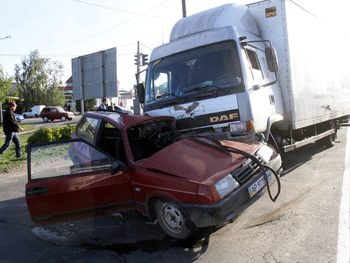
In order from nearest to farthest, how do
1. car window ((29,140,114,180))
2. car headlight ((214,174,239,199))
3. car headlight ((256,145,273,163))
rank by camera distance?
car headlight ((214,174,239,199))
car window ((29,140,114,180))
car headlight ((256,145,273,163))

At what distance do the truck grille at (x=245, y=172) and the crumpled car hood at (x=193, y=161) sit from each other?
0.07 meters

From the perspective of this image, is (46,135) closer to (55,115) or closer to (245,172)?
(245,172)

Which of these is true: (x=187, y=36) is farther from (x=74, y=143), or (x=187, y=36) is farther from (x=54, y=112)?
(x=54, y=112)

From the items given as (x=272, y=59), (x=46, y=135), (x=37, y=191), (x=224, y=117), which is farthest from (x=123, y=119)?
(x=46, y=135)

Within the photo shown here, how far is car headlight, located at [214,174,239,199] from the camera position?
131 inches

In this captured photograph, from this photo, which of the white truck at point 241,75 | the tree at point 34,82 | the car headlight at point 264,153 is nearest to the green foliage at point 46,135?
the white truck at point 241,75

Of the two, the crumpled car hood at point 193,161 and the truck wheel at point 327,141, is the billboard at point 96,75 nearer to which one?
the truck wheel at point 327,141

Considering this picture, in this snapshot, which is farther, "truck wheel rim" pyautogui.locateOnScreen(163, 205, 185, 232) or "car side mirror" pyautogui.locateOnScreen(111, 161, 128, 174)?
"car side mirror" pyautogui.locateOnScreen(111, 161, 128, 174)

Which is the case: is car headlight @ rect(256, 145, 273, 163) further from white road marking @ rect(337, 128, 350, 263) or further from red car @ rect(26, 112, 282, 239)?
white road marking @ rect(337, 128, 350, 263)

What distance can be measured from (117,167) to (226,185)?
1.29 meters

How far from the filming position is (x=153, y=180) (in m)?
3.62

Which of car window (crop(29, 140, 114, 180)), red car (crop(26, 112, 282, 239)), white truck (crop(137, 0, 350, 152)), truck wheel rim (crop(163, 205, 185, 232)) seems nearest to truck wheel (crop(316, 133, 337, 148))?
white truck (crop(137, 0, 350, 152))

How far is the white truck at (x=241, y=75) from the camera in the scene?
4.98 m

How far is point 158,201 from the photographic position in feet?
12.1
